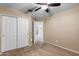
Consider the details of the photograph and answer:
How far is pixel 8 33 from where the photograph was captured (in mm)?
1830

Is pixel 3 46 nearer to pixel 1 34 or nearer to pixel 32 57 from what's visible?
pixel 1 34

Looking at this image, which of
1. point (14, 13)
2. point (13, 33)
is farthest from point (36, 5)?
point (13, 33)

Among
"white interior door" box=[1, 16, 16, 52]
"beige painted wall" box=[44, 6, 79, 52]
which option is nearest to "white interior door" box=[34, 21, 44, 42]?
"beige painted wall" box=[44, 6, 79, 52]

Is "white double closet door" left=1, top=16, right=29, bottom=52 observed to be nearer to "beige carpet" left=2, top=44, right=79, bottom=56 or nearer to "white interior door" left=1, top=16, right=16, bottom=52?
"white interior door" left=1, top=16, right=16, bottom=52

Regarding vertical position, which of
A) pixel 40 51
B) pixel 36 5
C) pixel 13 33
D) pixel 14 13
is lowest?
pixel 40 51

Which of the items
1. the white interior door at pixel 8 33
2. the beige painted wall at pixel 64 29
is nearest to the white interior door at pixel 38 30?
the beige painted wall at pixel 64 29

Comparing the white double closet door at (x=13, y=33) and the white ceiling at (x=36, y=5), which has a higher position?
the white ceiling at (x=36, y=5)

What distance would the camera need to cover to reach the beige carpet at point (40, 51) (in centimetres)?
180

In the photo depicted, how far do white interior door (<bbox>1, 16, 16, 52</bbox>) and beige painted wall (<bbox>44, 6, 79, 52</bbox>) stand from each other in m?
0.70

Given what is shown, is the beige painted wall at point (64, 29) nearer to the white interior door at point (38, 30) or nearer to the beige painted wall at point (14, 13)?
the white interior door at point (38, 30)

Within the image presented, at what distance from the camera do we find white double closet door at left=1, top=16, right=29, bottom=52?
5.87 feet

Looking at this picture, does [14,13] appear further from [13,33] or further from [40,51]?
[40,51]

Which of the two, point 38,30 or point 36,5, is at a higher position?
point 36,5

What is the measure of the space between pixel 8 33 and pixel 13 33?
98 millimetres
